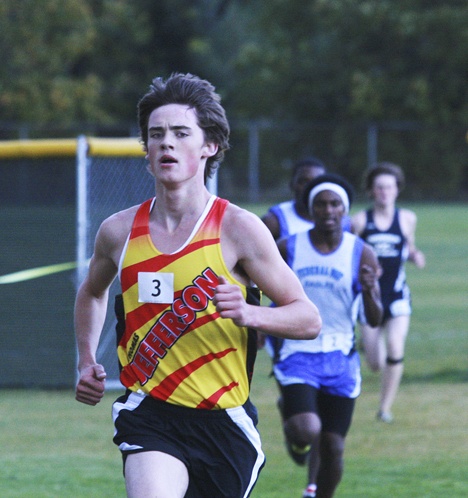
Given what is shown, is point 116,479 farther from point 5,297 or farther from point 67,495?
point 5,297

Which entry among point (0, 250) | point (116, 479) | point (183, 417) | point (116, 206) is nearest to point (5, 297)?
point (0, 250)

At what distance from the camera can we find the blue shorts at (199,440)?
427cm

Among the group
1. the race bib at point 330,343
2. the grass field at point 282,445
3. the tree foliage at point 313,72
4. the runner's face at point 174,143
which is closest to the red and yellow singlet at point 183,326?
the runner's face at point 174,143

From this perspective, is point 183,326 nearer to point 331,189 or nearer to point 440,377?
point 331,189

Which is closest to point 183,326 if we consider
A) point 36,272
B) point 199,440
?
point 199,440

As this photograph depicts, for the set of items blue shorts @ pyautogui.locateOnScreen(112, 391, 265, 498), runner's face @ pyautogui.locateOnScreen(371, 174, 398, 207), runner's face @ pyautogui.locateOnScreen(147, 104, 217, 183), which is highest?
runner's face @ pyautogui.locateOnScreen(147, 104, 217, 183)

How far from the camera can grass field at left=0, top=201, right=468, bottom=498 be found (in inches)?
300

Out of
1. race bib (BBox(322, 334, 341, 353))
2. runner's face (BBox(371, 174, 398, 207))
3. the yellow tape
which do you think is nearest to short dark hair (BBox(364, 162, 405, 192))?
runner's face (BBox(371, 174, 398, 207))

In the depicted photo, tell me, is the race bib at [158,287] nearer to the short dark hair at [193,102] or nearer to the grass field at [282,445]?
the short dark hair at [193,102]

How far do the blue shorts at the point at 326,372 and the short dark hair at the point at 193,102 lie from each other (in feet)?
8.33

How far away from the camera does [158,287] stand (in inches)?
165

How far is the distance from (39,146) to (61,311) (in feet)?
5.41

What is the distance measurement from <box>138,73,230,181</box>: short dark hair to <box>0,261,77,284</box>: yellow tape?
7.20 meters

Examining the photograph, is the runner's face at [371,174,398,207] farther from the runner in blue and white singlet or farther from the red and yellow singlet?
the red and yellow singlet
